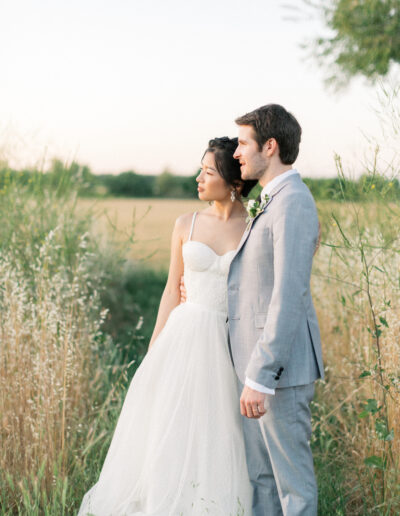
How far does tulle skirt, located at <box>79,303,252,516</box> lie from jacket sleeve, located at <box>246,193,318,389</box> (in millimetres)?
581

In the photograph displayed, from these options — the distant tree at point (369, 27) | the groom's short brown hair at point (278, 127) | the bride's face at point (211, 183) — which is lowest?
the bride's face at point (211, 183)

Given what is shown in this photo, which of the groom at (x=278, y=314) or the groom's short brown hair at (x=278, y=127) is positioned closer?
the groom at (x=278, y=314)

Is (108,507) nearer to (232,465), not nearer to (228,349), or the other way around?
Answer: (232,465)

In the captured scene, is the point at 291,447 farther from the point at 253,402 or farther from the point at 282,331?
the point at 282,331

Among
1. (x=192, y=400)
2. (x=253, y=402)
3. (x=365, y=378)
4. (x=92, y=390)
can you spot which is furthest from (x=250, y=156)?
(x=92, y=390)

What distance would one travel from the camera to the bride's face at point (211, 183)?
2889mm

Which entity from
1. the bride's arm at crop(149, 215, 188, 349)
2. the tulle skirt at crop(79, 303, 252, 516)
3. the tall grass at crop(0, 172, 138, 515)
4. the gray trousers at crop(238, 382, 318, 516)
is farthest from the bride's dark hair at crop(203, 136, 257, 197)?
the gray trousers at crop(238, 382, 318, 516)

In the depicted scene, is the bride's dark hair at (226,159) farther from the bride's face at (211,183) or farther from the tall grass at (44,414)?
the tall grass at (44,414)

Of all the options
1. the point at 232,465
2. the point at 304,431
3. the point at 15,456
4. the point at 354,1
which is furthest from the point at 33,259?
the point at 354,1

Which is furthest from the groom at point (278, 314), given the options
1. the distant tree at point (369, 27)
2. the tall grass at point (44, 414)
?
the distant tree at point (369, 27)

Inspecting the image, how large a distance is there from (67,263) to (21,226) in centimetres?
49

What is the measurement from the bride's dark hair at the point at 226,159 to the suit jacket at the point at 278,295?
1.80ft

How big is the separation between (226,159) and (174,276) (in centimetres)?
67

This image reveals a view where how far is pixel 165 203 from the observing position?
11.2m
